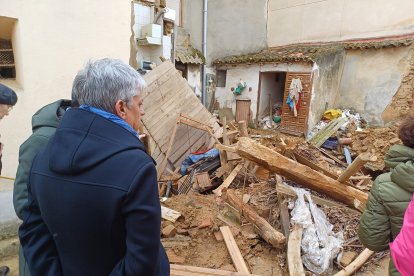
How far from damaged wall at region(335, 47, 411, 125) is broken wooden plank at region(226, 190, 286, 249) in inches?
348

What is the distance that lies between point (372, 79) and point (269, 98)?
441cm

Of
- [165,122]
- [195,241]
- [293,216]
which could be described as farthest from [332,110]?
[195,241]

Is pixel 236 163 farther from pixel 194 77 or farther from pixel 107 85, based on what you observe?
pixel 194 77

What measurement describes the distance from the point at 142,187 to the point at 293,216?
312 cm

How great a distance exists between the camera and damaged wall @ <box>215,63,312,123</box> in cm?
1161

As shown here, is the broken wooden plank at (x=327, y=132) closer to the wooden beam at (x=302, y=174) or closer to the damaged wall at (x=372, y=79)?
the damaged wall at (x=372, y=79)

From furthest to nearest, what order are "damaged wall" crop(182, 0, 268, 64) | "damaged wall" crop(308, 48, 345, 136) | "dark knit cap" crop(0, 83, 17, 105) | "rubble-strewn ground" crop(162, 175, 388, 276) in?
"damaged wall" crop(182, 0, 268, 64)
"damaged wall" crop(308, 48, 345, 136)
"rubble-strewn ground" crop(162, 175, 388, 276)
"dark knit cap" crop(0, 83, 17, 105)

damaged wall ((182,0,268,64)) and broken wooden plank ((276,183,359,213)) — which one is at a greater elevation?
damaged wall ((182,0,268,64))

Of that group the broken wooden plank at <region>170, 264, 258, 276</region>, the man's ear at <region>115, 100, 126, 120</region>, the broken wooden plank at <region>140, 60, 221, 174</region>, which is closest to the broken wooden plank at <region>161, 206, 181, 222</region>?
the broken wooden plank at <region>170, 264, 258, 276</region>

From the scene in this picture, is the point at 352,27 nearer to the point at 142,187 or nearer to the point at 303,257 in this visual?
the point at 303,257

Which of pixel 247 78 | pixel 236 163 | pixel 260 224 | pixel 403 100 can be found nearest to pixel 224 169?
pixel 236 163

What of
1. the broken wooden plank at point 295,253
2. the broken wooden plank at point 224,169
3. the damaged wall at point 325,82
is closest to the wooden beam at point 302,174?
the broken wooden plank at point 295,253

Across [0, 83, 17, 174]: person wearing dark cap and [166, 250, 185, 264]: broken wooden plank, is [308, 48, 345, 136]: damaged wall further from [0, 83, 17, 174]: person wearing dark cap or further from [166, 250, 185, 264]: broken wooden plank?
[0, 83, 17, 174]: person wearing dark cap

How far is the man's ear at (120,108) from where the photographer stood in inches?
A: 47.2
